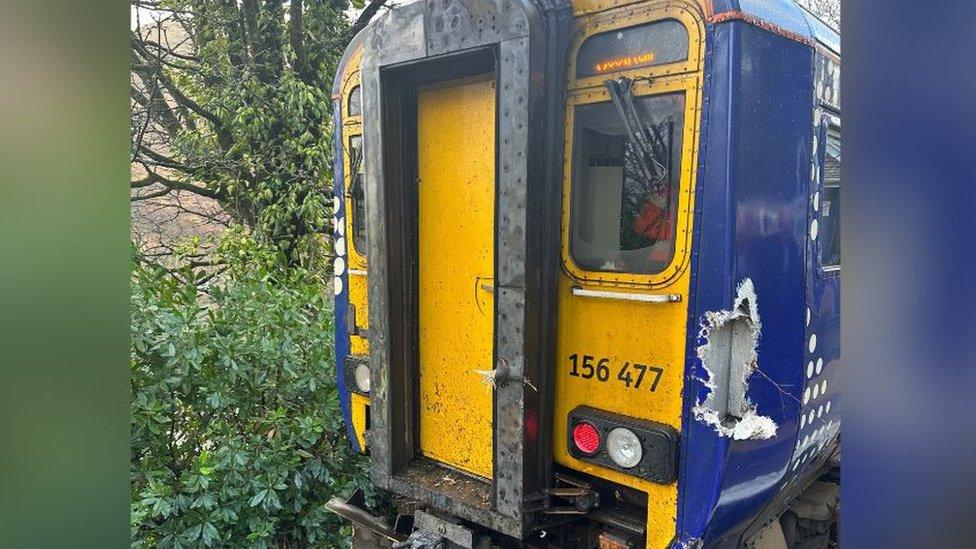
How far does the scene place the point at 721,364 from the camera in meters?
2.23

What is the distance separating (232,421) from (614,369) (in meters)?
2.62

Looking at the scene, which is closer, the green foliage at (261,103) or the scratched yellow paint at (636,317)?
the scratched yellow paint at (636,317)

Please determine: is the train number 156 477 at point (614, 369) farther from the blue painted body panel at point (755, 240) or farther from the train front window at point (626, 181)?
the train front window at point (626, 181)

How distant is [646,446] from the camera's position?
7.68 ft

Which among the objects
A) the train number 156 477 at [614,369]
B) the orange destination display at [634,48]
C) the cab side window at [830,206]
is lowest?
the train number 156 477 at [614,369]

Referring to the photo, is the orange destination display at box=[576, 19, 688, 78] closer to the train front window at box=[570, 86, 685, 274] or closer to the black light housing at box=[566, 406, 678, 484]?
the train front window at box=[570, 86, 685, 274]

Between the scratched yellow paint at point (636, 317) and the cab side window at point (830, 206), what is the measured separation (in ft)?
2.87

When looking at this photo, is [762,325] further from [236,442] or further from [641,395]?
[236,442]

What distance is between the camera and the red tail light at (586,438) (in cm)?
250

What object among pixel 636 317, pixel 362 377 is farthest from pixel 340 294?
pixel 636 317

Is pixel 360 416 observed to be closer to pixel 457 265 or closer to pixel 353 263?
pixel 353 263

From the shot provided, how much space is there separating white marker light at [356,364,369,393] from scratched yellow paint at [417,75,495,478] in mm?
471

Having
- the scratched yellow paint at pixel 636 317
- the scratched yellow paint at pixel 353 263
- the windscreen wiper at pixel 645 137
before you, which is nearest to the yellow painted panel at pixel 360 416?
the scratched yellow paint at pixel 353 263
